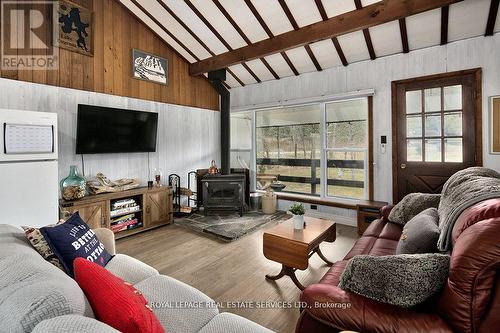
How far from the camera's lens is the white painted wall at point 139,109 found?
3.39 m

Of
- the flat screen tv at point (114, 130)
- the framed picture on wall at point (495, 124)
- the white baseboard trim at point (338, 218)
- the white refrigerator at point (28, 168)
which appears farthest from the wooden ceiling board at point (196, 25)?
the framed picture on wall at point (495, 124)

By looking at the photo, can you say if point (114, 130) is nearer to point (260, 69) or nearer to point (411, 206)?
point (260, 69)

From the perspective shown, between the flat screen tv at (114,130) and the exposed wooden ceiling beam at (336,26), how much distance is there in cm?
174

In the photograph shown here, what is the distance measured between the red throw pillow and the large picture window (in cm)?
417

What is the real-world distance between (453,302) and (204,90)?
17.9 ft

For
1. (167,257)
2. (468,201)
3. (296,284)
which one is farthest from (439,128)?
(167,257)

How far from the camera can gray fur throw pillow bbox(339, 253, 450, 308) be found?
44.2 inches

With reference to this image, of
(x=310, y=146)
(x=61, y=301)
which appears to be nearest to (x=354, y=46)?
(x=310, y=146)

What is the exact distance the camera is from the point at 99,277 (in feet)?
3.22

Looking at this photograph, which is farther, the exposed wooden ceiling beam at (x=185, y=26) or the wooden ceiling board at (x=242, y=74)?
the wooden ceiling board at (x=242, y=74)

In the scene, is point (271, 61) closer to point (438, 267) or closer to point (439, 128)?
point (439, 128)

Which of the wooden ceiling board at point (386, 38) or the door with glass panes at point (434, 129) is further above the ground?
the wooden ceiling board at point (386, 38)

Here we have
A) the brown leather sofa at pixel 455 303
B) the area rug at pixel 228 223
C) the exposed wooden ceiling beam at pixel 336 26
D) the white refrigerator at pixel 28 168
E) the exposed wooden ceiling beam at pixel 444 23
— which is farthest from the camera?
the area rug at pixel 228 223

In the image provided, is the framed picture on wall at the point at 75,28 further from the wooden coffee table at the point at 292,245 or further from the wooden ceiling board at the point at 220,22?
the wooden coffee table at the point at 292,245
